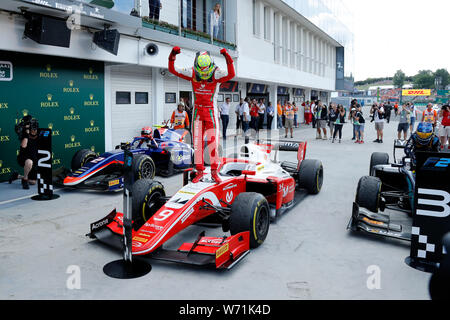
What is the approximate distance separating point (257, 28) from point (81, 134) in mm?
11687

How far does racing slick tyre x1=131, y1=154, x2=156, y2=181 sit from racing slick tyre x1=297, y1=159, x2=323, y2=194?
2.98 meters

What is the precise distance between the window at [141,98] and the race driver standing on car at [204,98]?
701cm

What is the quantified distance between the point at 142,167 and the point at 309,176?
3215mm

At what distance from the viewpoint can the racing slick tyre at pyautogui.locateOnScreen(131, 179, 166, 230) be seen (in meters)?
4.79

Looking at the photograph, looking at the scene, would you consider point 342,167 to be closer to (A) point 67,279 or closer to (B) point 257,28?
(A) point 67,279

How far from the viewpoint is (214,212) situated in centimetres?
508

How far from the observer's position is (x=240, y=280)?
3.71 metres

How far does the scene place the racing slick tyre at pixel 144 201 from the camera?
4.79 metres

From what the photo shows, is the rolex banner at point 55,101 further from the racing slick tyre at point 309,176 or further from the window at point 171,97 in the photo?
the racing slick tyre at point 309,176

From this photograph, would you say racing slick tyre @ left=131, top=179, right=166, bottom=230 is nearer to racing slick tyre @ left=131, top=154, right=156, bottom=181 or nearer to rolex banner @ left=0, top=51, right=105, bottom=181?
racing slick tyre @ left=131, top=154, right=156, bottom=181

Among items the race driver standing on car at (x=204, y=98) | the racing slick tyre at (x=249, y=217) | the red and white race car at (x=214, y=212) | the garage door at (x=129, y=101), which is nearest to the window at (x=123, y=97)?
the garage door at (x=129, y=101)

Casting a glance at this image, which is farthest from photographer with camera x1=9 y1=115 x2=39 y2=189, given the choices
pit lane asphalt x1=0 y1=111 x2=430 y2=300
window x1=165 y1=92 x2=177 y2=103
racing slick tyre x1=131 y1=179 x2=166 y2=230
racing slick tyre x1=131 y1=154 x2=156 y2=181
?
window x1=165 y1=92 x2=177 y2=103

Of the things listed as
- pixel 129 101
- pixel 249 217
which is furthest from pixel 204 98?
pixel 129 101
